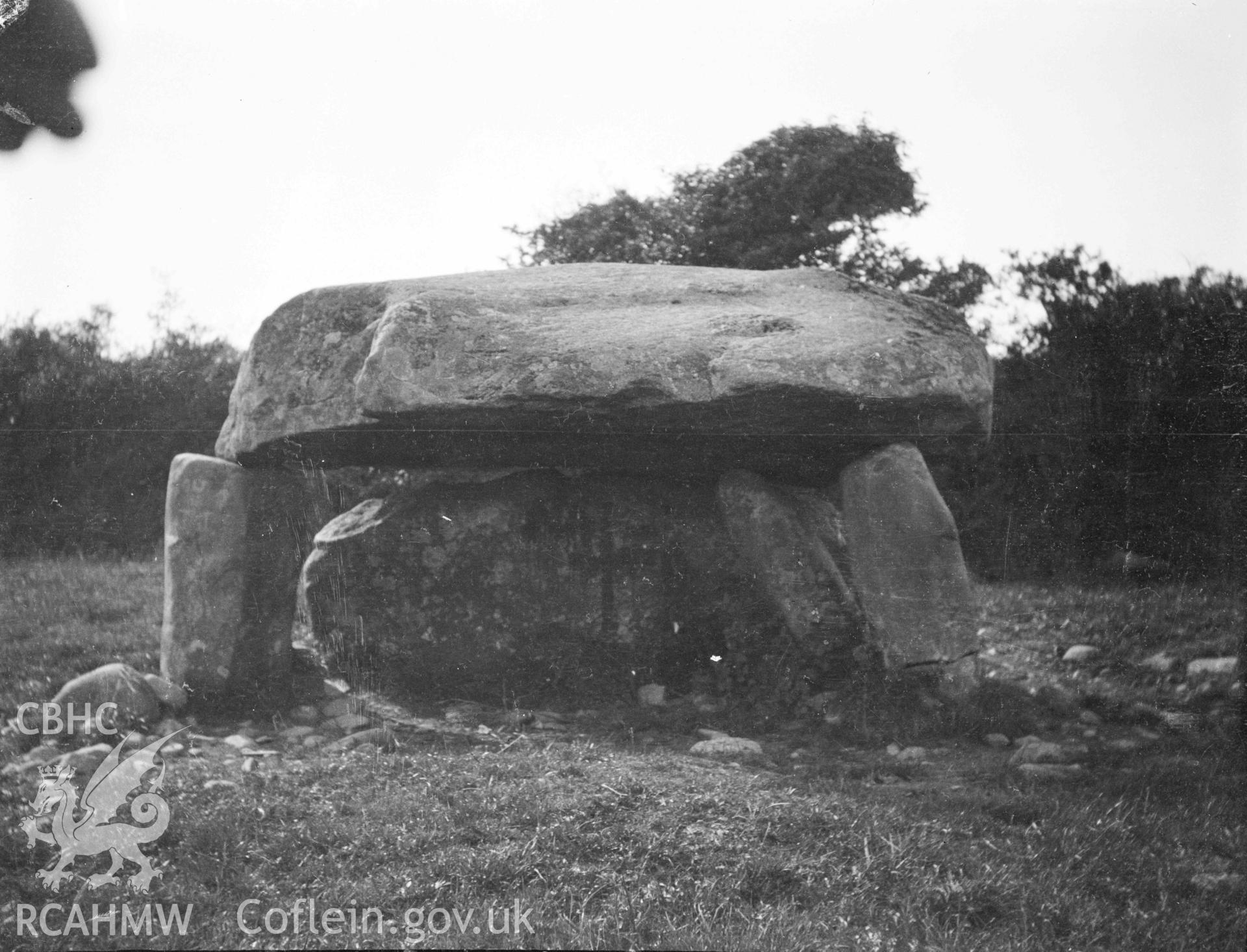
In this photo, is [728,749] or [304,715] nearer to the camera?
[728,749]

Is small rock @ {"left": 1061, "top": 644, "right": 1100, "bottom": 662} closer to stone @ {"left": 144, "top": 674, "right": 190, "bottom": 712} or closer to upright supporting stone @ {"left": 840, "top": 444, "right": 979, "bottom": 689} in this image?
upright supporting stone @ {"left": 840, "top": 444, "right": 979, "bottom": 689}

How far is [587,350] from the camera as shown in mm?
6773

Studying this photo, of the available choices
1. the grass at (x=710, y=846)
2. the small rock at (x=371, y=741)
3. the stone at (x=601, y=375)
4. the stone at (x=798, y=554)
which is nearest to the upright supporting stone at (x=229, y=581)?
the stone at (x=601, y=375)

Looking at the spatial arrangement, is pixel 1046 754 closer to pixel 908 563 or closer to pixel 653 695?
pixel 908 563

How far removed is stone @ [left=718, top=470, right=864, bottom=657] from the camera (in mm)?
6957

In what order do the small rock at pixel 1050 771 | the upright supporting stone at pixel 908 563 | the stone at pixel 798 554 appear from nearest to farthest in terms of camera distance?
the small rock at pixel 1050 771, the upright supporting stone at pixel 908 563, the stone at pixel 798 554

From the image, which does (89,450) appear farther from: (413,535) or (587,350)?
(587,350)

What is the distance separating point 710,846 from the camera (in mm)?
4441

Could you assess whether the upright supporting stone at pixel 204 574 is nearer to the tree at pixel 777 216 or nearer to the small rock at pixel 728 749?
the small rock at pixel 728 749

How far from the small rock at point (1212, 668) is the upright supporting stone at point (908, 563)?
1492 mm

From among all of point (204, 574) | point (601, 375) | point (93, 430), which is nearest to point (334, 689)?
point (204, 574)

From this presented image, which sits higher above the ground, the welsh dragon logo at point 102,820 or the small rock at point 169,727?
the welsh dragon logo at point 102,820

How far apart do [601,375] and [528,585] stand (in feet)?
5.46

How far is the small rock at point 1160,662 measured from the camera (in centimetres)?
717
